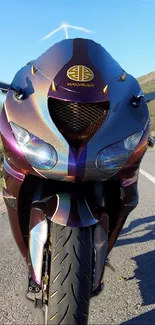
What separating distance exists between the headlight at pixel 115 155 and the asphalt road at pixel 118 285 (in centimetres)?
108

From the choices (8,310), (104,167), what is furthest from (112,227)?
(8,310)

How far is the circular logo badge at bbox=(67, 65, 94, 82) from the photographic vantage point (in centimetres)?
274

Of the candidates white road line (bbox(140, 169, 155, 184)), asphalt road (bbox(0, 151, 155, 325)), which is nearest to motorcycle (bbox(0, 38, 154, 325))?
asphalt road (bbox(0, 151, 155, 325))

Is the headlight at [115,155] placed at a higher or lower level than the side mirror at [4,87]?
higher

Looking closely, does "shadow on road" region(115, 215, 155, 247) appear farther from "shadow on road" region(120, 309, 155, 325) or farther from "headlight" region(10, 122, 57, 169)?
"headlight" region(10, 122, 57, 169)

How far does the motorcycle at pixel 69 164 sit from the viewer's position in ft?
8.30

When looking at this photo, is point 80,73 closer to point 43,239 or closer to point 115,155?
point 115,155

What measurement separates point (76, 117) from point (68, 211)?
56cm

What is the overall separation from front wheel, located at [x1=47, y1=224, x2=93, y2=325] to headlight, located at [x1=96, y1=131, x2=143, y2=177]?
1.25ft

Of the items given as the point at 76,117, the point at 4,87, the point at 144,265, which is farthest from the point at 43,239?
the point at 144,265

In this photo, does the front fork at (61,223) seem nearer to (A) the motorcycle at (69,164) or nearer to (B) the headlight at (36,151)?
(A) the motorcycle at (69,164)

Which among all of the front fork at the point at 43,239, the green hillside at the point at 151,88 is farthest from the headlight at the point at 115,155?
the green hillside at the point at 151,88

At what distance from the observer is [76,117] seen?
106 inches

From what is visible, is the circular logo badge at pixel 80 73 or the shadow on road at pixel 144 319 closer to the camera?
A: the circular logo badge at pixel 80 73
